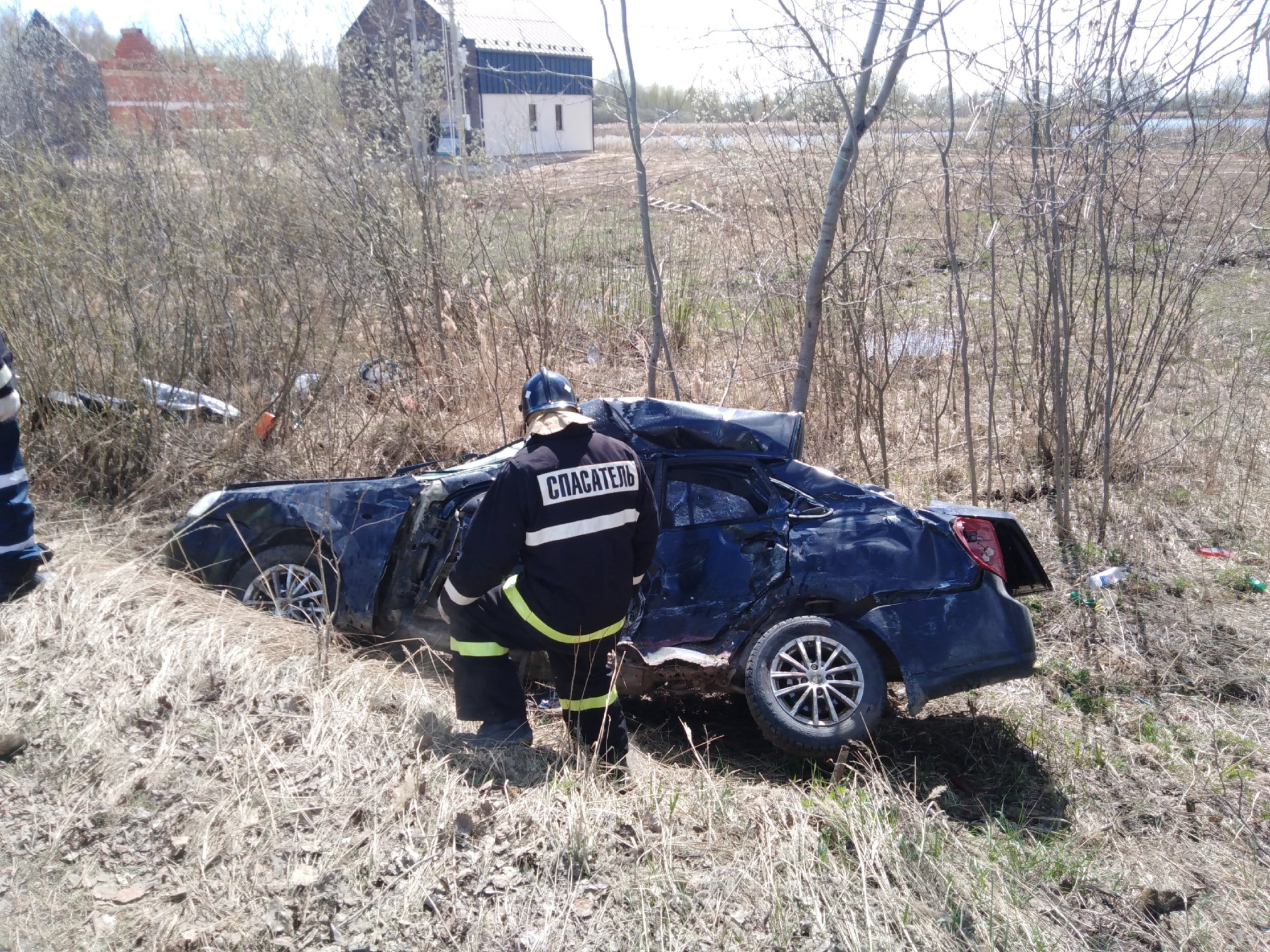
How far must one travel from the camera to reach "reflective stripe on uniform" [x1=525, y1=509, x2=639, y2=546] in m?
3.48

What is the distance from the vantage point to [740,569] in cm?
431

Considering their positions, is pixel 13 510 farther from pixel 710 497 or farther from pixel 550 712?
pixel 710 497

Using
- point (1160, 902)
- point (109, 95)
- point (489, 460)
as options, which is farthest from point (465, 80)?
point (1160, 902)

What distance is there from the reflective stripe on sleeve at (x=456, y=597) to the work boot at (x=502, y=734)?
518mm

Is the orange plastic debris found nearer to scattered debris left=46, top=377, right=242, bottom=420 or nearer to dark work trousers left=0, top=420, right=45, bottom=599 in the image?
scattered debris left=46, top=377, right=242, bottom=420

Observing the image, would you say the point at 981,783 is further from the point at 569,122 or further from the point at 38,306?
the point at 569,122

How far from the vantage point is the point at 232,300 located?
7176 mm

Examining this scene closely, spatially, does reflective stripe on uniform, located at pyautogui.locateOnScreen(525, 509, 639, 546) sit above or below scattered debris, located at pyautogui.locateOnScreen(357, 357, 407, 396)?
above

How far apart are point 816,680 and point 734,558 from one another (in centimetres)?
69

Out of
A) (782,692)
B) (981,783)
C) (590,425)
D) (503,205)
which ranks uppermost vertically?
(503,205)

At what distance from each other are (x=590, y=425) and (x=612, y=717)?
120 centimetres

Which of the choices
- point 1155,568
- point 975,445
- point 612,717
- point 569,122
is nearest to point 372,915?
point 612,717

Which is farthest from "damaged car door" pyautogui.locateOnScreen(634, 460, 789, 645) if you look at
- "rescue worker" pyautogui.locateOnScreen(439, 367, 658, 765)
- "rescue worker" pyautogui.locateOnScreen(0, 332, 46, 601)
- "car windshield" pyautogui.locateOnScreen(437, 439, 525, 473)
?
"rescue worker" pyautogui.locateOnScreen(0, 332, 46, 601)

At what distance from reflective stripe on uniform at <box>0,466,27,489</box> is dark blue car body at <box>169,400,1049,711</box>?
1.08 metres
